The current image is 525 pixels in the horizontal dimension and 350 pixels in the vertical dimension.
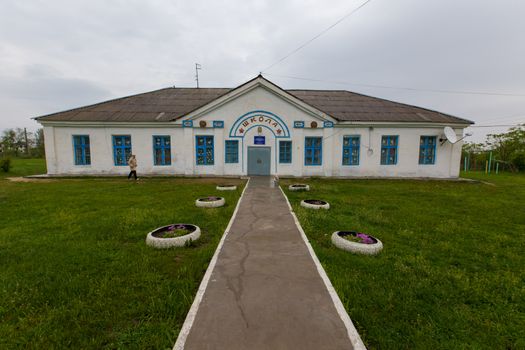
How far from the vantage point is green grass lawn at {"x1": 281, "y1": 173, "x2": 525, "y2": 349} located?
8.25 feet

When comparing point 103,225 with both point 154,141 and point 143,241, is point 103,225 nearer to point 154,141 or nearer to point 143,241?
point 143,241

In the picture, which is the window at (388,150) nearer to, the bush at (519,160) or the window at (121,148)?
the window at (121,148)

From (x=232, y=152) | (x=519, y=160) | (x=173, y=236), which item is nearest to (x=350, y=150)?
(x=232, y=152)

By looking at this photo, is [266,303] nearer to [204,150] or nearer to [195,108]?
[204,150]

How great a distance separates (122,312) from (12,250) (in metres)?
3.49

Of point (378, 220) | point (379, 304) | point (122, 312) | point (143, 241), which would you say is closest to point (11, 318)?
point (122, 312)

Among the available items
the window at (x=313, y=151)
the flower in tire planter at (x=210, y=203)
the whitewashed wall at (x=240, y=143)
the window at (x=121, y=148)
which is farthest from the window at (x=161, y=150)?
the flower in tire planter at (x=210, y=203)

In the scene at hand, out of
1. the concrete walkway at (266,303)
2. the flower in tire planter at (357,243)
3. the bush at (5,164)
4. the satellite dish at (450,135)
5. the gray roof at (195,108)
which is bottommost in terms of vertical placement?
the concrete walkway at (266,303)

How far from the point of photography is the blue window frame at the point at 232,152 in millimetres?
15891

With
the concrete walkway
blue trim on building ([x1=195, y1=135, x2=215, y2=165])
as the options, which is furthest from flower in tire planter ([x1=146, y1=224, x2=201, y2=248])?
blue trim on building ([x1=195, y1=135, x2=215, y2=165])

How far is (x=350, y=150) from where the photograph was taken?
1662 centimetres

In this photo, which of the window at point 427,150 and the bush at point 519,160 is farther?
the bush at point 519,160

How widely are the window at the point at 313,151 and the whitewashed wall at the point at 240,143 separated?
333 millimetres

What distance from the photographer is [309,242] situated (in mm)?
4785
